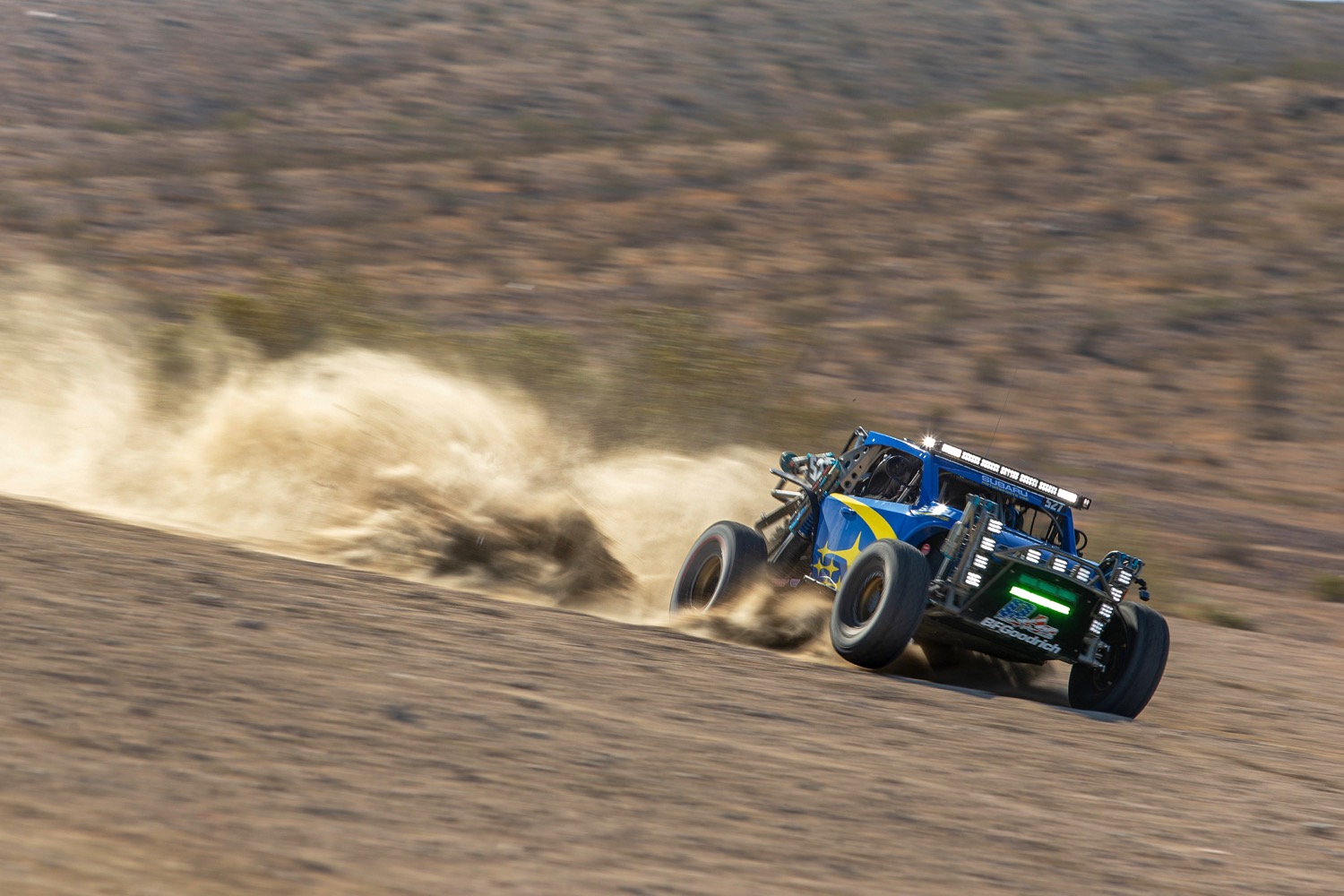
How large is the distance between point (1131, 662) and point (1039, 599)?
73cm

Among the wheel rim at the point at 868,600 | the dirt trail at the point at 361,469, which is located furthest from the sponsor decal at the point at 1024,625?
the dirt trail at the point at 361,469

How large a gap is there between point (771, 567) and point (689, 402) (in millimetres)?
5355

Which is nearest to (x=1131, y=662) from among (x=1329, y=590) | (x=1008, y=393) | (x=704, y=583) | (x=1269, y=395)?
(x=704, y=583)

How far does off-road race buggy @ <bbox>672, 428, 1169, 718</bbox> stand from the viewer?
823 cm

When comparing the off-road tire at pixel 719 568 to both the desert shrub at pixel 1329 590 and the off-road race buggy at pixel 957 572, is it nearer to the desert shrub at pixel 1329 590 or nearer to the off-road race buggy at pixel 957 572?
the off-road race buggy at pixel 957 572

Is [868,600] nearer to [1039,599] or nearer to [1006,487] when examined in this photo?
[1039,599]

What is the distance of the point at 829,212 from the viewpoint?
106ft

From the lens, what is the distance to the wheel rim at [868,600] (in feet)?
27.6

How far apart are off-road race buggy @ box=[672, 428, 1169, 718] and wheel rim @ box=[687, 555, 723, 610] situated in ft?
0.13

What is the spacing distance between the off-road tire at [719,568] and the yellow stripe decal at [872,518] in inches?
28.0

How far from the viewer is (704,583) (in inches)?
393

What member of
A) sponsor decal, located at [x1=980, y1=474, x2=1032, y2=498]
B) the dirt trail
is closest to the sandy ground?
sponsor decal, located at [x1=980, y1=474, x2=1032, y2=498]

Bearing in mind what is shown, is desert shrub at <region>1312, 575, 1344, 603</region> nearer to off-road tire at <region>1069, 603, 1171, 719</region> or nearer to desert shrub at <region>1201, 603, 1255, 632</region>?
desert shrub at <region>1201, 603, 1255, 632</region>

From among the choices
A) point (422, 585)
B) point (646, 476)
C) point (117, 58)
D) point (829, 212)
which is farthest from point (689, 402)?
point (117, 58)
